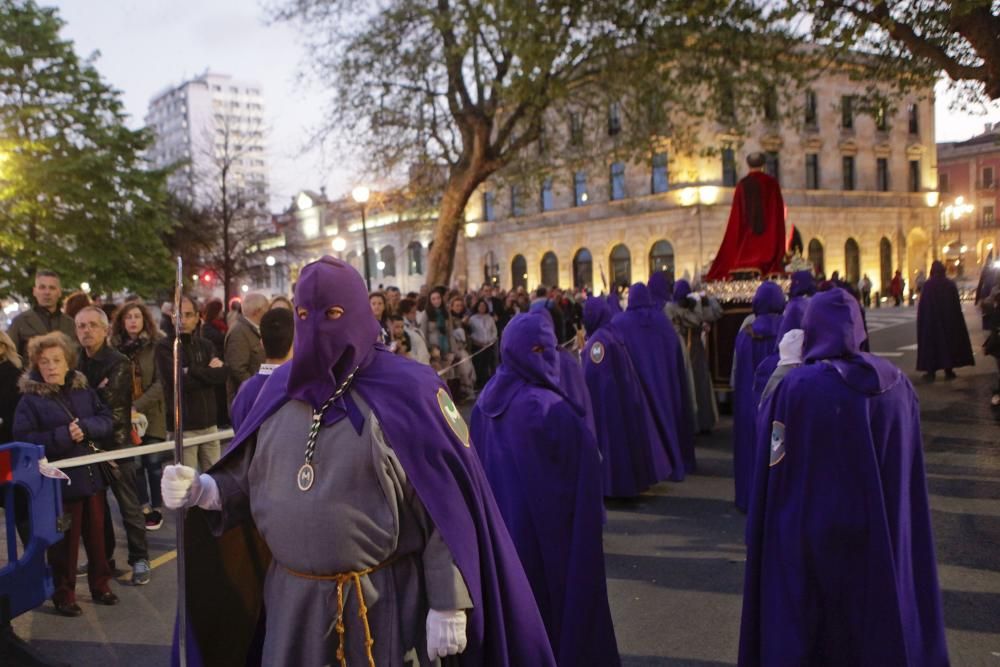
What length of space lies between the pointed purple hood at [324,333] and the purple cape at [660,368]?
5.58 m

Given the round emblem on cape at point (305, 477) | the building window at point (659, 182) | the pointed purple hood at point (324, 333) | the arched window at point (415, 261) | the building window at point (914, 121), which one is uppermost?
the building window at point (914, 121)

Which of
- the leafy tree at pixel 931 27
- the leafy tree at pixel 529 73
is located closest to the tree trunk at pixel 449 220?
the leafy tree at pixel 529 73

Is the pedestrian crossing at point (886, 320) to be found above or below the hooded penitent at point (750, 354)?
below

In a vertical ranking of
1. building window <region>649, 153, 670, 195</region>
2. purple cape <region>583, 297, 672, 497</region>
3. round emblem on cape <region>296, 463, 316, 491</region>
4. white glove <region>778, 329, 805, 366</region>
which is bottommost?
purple cape <region>583, 297, 672, 497</region>

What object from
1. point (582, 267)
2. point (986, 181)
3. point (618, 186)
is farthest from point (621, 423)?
point (986, 181)

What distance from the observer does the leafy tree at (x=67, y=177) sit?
2159 cm

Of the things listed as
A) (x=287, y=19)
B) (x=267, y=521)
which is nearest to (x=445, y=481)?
(x=267, y=521)

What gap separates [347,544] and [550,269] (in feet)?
157

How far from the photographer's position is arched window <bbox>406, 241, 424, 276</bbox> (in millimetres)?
62875

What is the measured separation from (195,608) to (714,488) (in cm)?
615

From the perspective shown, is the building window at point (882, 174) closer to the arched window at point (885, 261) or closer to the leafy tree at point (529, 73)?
the arched window at point (885, 261)

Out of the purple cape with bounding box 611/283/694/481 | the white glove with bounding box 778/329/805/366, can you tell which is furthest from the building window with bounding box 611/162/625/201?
the white glove with bounding box 778/329/805/366

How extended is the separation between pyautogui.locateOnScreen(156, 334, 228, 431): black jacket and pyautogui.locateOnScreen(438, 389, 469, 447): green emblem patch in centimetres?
520

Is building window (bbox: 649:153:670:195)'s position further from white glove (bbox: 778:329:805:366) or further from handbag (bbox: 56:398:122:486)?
handbag (bbox: 56:398:122:486)
